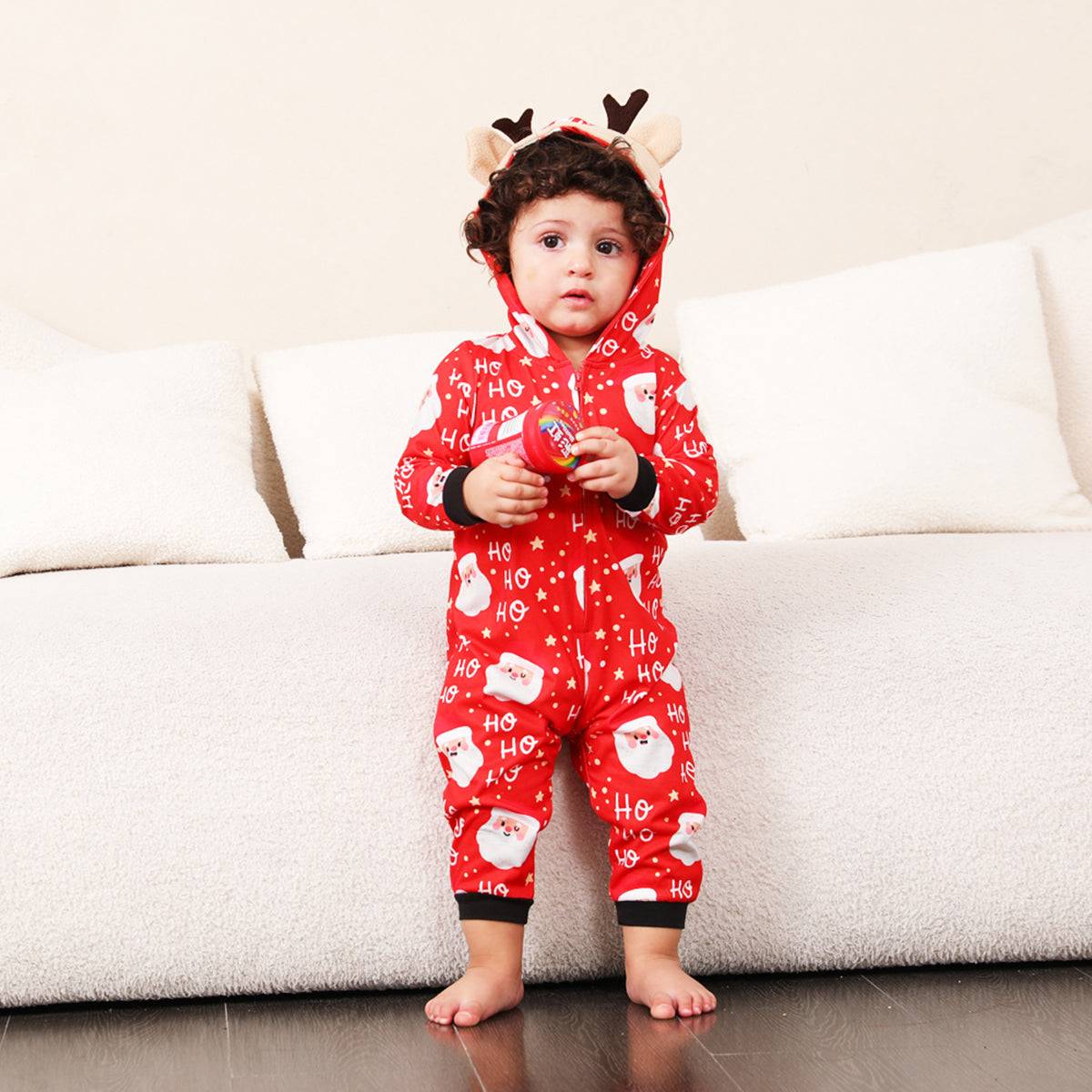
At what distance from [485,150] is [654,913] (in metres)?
0.77

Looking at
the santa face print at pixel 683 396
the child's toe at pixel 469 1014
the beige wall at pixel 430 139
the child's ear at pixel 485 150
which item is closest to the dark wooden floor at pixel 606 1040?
the child's toe at pixel 469 1014

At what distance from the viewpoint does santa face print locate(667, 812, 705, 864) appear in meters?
1.16

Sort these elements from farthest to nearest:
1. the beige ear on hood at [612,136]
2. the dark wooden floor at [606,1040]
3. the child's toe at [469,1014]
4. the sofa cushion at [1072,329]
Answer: the sofa cushion at [1072,329] < the beige ear on hood at [612,136] < the child's toe at [469,1014] < the dark wooden floor at [606,1040]

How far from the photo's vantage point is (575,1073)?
0.99 metres

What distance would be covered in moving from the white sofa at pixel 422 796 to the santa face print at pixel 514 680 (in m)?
0.09

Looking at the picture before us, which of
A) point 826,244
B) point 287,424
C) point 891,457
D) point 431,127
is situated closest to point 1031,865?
point 891,457

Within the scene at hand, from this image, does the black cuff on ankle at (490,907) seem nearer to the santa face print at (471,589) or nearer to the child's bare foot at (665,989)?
the child's bare foot at (665,989)

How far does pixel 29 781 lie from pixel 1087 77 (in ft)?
7.28

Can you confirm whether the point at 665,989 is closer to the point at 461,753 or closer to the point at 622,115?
the point at 461,753

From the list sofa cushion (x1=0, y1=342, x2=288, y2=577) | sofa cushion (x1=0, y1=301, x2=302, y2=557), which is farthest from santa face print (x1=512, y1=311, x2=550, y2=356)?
sofa cushion (x1=0, y1=301, x2=302, y2=557)

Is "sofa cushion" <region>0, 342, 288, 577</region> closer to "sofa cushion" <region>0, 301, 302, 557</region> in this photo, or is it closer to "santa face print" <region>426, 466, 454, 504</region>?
"sofa cushion" <region>0, 301, 302, 557</region>

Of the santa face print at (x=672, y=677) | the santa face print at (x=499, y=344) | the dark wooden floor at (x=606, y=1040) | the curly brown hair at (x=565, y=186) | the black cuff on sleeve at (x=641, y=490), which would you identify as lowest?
the dark wooden floor at (x=606, y=1040)

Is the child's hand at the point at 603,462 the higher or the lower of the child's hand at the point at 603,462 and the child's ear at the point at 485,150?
the lower

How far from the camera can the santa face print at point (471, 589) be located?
3.96 ft
